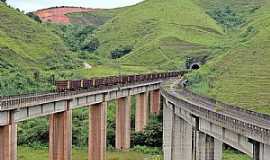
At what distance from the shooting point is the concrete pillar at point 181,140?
48.8 metres

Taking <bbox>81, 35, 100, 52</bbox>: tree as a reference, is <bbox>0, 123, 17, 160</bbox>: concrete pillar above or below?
below

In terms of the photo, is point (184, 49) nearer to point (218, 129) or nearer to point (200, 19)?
point (200, 19)

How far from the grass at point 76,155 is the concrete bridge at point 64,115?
139 inches

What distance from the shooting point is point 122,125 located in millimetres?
68438

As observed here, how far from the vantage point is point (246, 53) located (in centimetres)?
9619

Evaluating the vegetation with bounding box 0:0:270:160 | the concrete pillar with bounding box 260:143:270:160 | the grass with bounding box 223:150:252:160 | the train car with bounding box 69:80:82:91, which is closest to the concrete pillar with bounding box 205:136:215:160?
the concrete pillar with bounding box 260:143:270:160

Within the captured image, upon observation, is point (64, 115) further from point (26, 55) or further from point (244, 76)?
point (26, 55)

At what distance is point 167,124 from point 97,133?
8.48 meters

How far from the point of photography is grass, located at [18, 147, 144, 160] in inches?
2362

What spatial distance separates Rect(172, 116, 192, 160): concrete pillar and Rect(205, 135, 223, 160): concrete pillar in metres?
7.64

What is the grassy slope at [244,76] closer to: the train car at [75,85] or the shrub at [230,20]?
the train car at [75,85]

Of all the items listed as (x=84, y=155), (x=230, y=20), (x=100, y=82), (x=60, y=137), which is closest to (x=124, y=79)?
(x=100, y=82)

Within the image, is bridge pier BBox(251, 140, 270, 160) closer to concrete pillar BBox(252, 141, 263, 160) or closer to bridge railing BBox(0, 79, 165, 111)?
concrete pillar BBox(252, 141, 263, 160)

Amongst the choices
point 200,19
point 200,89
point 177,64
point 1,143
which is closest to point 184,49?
point 177,64
